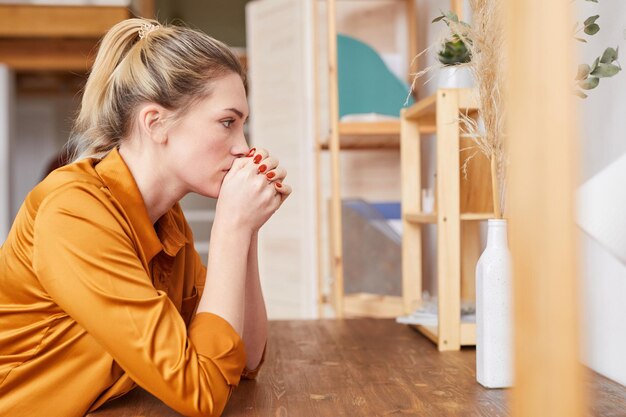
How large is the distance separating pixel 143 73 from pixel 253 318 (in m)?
0.45

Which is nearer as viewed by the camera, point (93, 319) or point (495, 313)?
point (93, 319)

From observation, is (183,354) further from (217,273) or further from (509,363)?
(509,363)

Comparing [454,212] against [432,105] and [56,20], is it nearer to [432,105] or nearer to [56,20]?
[432,105]

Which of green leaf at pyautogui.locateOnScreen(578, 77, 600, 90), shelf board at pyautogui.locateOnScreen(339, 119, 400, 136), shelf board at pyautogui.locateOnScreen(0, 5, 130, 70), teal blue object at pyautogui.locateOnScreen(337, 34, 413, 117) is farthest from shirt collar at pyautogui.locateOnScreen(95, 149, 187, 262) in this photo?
shelf board at pyautogui.locateOnScreen(0, 5, 130, 70)

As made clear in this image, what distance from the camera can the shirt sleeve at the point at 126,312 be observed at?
35.2 inches

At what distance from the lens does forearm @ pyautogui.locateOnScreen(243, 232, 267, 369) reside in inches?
45.4

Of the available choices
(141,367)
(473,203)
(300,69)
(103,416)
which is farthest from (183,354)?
(300,69)

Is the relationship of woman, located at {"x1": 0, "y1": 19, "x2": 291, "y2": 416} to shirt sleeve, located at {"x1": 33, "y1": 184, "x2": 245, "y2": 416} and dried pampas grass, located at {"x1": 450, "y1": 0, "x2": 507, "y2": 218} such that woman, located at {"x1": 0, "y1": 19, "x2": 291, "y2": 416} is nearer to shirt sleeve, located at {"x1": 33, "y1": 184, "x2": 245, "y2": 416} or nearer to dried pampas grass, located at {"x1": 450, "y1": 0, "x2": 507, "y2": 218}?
shirt sleeve, located at {"x1": 33, "y1": 184, "x2": 245, "y2": 416}

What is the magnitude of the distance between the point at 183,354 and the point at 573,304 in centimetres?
56

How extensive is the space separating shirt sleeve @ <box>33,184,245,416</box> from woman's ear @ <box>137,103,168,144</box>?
16cm

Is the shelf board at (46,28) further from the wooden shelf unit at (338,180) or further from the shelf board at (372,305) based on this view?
the shelf board at (372,305)

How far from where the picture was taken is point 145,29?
1.18 metres

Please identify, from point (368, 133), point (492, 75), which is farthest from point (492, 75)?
point (368, 133)

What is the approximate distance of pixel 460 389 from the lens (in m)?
1.05
